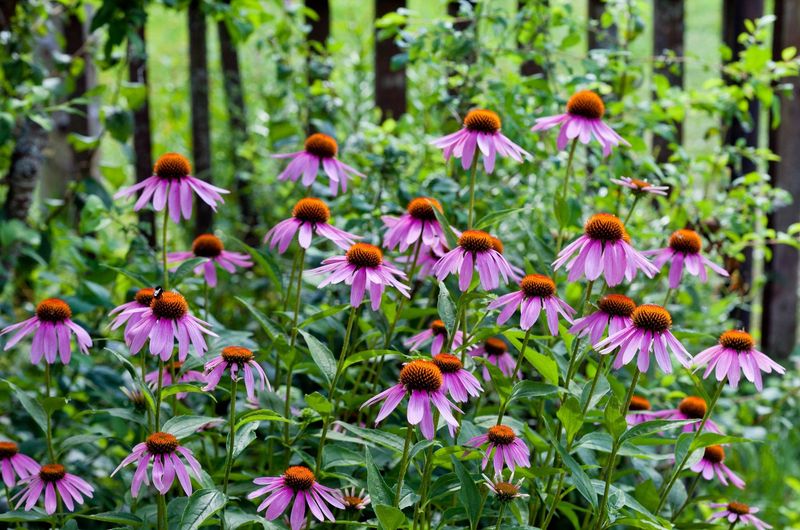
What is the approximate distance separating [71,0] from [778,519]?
2.39 meters

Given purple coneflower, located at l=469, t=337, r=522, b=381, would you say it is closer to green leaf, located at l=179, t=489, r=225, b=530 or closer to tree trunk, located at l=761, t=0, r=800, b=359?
green leaf, located at l=179, t=489, r=225, b=530

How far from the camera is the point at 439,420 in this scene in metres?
1.35

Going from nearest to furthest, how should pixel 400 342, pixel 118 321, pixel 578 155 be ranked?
pixel 118 321 < pixel 400 342 < pixel 578 155

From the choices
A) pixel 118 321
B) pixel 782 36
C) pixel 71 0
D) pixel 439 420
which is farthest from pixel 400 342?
pixel 782 36

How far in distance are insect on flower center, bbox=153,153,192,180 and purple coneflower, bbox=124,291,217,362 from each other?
23 centimetres

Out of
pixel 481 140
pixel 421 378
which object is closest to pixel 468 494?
pixel 421 378

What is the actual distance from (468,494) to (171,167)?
2.13 ft

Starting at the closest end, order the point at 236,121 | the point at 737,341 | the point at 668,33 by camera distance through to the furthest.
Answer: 1. the point at 737,341
2. the point at 668,33
3. the point at 236,121

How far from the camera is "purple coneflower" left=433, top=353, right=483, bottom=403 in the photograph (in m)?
1.24

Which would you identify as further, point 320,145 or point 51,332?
point 320,145

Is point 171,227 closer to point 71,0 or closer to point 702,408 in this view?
point 71,0

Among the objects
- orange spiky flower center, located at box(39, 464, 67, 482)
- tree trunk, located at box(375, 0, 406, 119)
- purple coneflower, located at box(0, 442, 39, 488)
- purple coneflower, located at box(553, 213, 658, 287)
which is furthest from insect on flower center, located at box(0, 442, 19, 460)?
tree trunk, located at box(375, 0, 406, 119)

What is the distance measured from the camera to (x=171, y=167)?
4.73 feet

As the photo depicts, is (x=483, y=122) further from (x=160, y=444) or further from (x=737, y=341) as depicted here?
(x=160, y=444)
